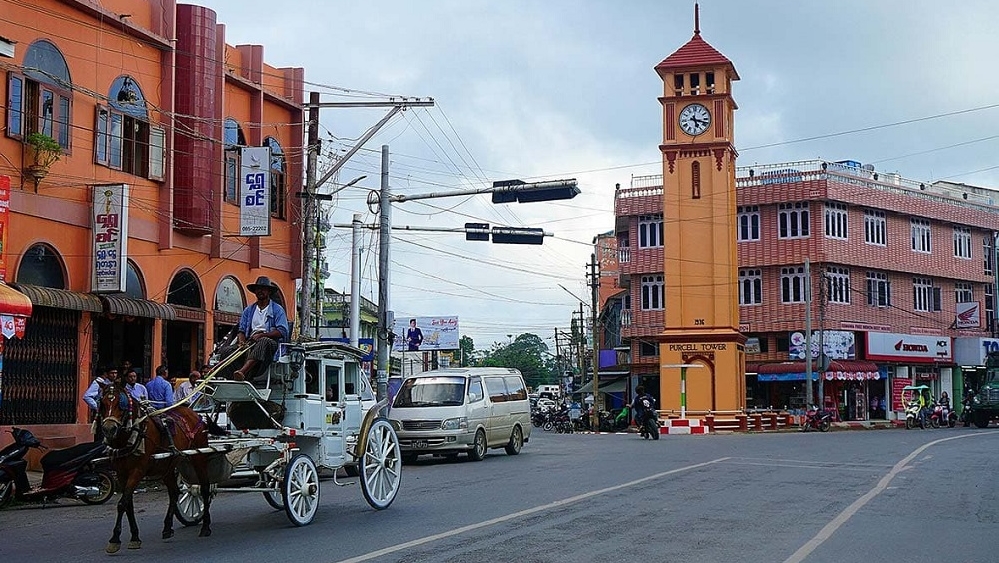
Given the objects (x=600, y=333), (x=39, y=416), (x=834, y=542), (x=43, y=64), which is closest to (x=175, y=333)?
(x=39, y=416)

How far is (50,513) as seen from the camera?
1517 cm

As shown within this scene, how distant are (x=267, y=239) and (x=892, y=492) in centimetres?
1916

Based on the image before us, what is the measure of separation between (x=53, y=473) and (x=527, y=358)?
120 meters

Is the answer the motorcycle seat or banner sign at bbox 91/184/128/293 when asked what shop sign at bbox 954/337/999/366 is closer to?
banner sign at bbox 91/184/128/293

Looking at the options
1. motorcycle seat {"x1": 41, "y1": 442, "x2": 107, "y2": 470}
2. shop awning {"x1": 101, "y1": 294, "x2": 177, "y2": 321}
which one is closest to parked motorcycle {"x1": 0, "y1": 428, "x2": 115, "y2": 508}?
motorcycle seat {"x1": 41, "y1": 442, "x2": 107, "y2": 470}

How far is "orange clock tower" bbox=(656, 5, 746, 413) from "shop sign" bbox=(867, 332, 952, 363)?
515 inches

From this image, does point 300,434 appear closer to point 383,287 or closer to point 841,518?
point 841,518

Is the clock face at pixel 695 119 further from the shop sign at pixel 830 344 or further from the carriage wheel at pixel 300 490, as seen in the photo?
the carriage wheel at pixel 300 490

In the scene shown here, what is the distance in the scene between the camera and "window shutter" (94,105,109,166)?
23.2 metres

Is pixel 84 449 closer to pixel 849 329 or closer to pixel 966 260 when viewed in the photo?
pixel 849 329

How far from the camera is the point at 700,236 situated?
1917 inches

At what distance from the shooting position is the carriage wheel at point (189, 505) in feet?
40.5

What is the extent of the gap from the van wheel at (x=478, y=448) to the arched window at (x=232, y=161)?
9.35 metres

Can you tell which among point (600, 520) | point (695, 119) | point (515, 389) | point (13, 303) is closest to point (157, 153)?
point (13, 303)
